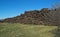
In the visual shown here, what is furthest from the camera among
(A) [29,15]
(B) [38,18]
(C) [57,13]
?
(A) [29,15]

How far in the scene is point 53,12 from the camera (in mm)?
38219

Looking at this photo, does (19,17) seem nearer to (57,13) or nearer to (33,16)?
(33,16)

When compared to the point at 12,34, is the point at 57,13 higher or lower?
higher

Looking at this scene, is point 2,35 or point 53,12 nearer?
point 2,35

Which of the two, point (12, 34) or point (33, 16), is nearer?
point (12, 34)

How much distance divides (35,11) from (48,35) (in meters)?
39.2

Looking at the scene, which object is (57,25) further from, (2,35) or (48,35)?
(2,35)

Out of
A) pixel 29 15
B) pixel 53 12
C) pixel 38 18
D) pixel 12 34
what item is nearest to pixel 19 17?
pixel 29 15

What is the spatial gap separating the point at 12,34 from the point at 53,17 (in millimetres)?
10863

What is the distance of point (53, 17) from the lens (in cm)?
3722

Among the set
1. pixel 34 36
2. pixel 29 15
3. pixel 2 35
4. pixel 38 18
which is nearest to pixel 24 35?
pixel 34 36

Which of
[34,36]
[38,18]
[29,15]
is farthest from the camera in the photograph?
[29,15]

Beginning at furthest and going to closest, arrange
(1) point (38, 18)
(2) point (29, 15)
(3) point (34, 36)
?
(2) point (29, 15) → (1) point (38, 18) → (3) point (34, 36)

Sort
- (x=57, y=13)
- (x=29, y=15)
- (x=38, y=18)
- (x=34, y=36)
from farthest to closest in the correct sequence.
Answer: (x=29, y=15), (x=38, y=18), (x=57, y=13), (x=34, y=36)
